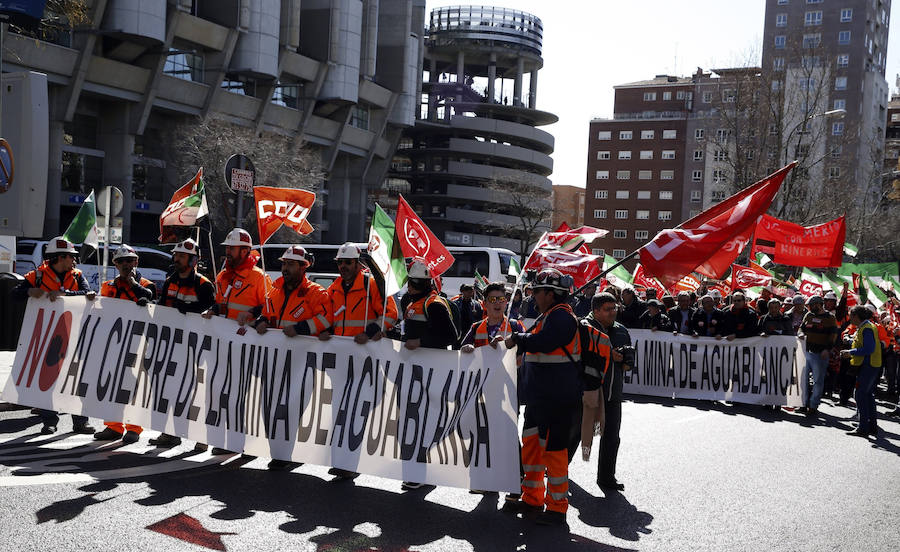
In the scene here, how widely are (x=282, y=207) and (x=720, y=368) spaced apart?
8358mm

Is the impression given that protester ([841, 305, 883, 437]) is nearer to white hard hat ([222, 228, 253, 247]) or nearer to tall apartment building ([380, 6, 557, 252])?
white hard hat ([222, 228, 253, 247])

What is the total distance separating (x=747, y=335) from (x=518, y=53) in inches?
3713

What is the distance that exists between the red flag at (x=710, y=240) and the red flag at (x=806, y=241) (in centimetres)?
926

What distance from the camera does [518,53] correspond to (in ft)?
347

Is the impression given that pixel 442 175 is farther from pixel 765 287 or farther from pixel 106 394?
pixel 106 394

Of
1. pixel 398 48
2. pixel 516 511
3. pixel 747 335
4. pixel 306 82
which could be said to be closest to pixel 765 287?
pixel 747 335

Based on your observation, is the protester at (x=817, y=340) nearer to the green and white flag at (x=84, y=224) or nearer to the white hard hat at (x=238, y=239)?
A: the white hard hat at (x=238, y=239)

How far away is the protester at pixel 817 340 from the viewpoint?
13750 millimetres

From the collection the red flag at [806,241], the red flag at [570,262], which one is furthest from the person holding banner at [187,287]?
the red flag at [806,241]

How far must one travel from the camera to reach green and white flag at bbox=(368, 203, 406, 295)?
7996 millimetres

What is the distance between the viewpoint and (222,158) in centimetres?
4641

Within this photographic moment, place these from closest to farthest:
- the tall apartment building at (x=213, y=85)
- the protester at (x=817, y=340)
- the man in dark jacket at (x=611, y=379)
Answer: the man in dark jacket at (x=611, y=379) < the protester at (x=817, y=340) < the tall apartment building at (x=213, y=85)

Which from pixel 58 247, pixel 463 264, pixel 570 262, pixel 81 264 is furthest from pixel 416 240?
pixel 463 264

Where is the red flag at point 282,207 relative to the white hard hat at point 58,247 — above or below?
above
